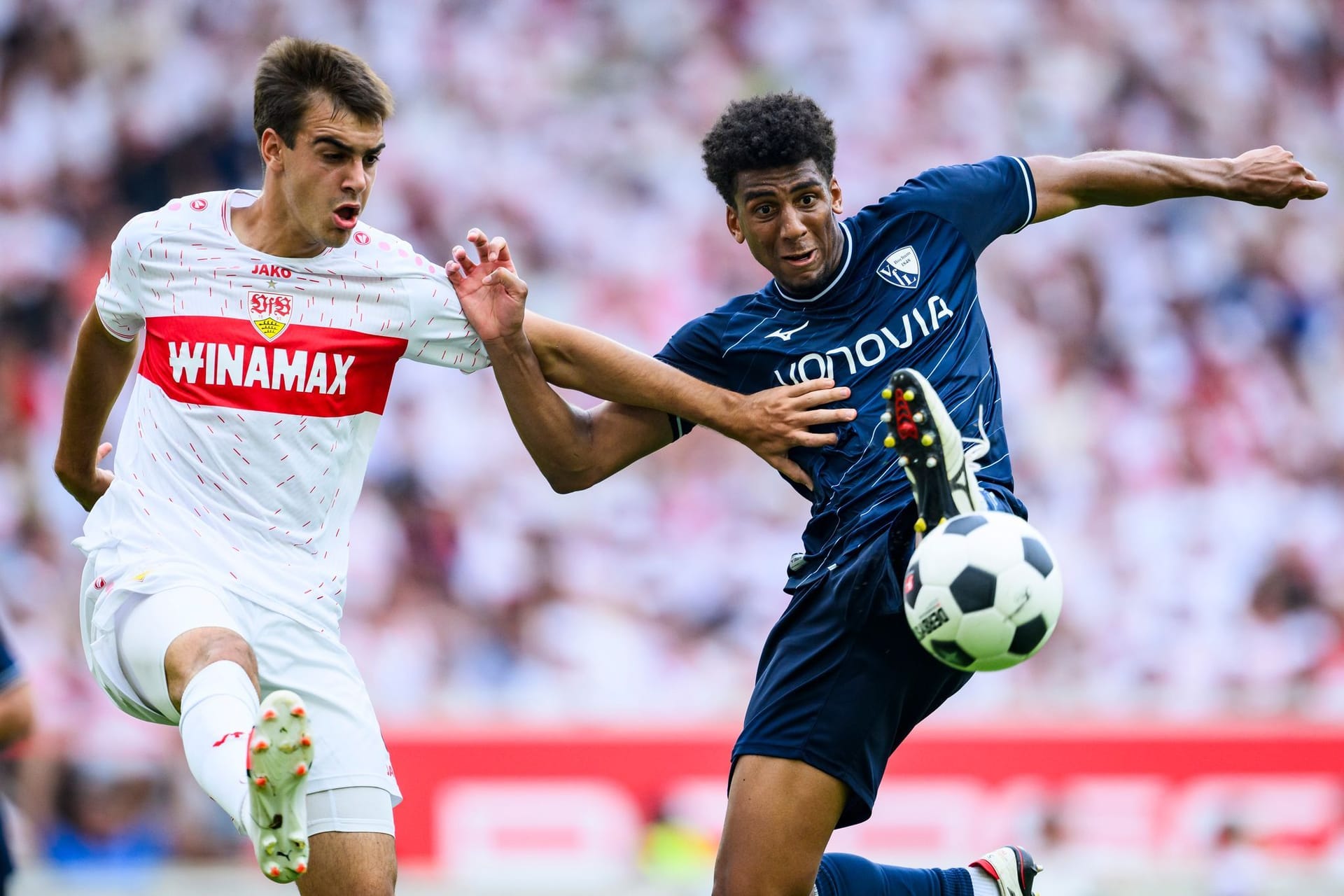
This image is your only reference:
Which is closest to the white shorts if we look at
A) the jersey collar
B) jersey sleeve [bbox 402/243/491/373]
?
jersey sleeve [bbox 402/243/491/373]

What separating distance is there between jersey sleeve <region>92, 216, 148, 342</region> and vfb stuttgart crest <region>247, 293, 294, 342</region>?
38 cm

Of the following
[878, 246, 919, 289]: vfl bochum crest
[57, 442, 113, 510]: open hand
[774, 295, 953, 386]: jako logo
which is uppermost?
[878, 246, 919, 289]: vfl bochum crest

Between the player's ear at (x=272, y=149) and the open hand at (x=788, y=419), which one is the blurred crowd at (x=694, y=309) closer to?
the open hand at (x=788, y=419)

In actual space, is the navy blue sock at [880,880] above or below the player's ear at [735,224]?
below

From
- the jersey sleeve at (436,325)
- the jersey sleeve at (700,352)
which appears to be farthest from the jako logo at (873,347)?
the jersey sleeve at (436,325)

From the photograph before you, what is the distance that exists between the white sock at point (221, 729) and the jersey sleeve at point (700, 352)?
181 cm

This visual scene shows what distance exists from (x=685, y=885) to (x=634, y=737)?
2.97 feet

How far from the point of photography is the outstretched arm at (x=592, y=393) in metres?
5.09

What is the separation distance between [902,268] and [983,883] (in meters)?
2.04

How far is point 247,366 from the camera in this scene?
15.6 feet

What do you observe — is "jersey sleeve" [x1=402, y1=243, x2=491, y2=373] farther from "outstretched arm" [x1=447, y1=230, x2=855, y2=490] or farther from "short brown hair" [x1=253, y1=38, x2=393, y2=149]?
"short brown hair" [x1=253, y1=38, x2=393, y2=149]

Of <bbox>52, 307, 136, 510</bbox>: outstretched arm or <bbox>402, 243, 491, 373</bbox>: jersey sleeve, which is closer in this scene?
<bbox>402, 243, 491, 373</bbox>: jersey sleeve

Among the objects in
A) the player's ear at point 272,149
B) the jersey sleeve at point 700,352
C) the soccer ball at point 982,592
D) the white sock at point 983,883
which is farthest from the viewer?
the jersey sleeve at point 700,352

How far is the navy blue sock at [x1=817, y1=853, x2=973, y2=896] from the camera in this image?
5094mm
